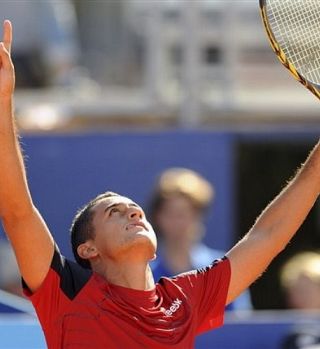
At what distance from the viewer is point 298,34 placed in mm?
4012

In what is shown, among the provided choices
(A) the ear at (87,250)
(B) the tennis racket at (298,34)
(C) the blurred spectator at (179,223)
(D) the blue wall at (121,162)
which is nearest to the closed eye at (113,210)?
(A) the ear at (87,250)

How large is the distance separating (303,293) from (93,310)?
97.4 inches

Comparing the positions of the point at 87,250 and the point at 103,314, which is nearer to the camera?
the point at 103,314

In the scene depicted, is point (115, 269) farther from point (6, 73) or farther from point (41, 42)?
point (41, 42)

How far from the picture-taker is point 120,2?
870 centimetres

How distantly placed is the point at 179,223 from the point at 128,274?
88.6 inches

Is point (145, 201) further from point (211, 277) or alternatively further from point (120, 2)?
point (211, 277)

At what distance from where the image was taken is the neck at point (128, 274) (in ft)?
11.5

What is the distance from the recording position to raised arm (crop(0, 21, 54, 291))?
3.25m

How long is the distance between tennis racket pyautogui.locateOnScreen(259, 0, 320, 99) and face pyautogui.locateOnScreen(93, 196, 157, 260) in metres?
0.68

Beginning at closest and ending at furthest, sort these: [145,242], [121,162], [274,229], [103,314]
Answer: [103,314] → [145,242] → [274,229] → [121,162]

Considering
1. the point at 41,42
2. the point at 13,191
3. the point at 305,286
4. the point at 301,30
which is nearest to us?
the point at 13,191

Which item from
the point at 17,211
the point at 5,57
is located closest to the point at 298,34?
the point at 5,57

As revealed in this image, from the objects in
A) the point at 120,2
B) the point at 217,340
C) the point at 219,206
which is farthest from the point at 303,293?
the point at 120,2
